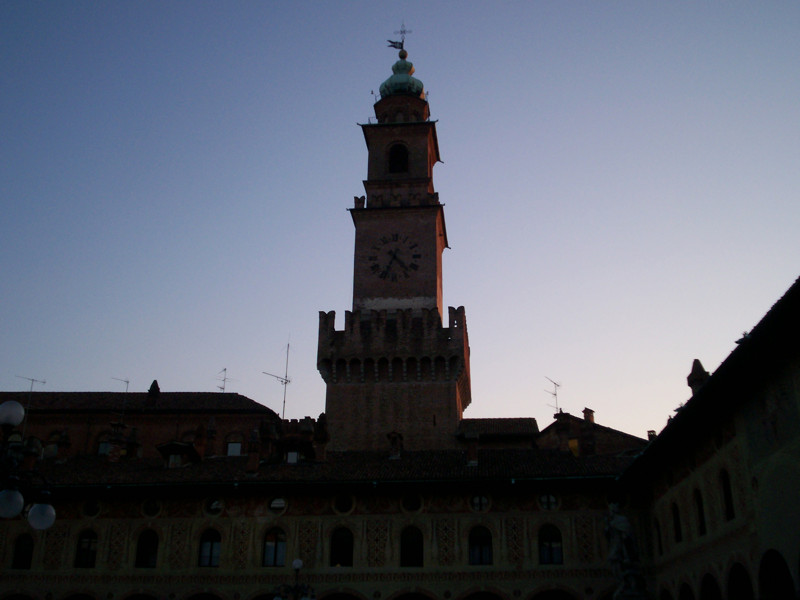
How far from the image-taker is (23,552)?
30.5 meters

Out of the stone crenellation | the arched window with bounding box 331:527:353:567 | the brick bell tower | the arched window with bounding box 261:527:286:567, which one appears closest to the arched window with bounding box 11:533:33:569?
the arched window with bounding box 261:527:286:567

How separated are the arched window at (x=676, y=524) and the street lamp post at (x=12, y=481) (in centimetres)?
1740

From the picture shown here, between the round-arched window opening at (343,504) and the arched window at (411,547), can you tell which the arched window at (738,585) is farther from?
the round-arched window opening at (343,504)

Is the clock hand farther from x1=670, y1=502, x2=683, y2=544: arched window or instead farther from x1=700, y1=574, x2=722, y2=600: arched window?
x1=700, y1=574, x2=722, y2=600: arched window

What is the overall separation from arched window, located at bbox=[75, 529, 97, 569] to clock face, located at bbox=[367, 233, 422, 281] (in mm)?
20344

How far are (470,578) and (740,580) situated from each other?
426 inches

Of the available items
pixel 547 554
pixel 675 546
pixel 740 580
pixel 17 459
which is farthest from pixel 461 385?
pixel 17 459

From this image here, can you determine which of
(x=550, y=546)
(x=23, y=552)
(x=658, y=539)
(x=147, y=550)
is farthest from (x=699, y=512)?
(x=23, y=552)

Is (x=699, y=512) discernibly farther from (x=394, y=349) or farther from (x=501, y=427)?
(x=501, y=427)

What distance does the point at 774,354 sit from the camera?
50.5 feet

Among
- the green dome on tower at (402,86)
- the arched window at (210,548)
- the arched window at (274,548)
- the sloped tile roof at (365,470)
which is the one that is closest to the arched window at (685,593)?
the sloped tile roof at (365,470)

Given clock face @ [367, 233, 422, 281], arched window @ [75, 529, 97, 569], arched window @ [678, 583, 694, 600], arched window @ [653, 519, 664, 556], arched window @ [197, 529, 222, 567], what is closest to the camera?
arched window @ [678, 583, 694, 600]

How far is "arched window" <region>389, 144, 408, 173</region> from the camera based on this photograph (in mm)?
49094

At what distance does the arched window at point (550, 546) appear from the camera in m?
28.1
